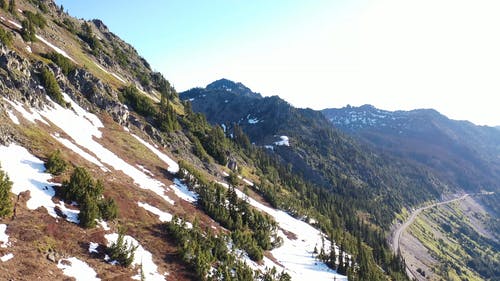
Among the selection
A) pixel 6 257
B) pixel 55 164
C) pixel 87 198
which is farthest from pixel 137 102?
pixel 6 257

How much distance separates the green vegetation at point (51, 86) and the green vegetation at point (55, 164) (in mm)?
26314

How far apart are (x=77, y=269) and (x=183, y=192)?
36.7m

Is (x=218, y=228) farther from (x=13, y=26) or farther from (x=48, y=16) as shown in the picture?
(x=48, y=16)

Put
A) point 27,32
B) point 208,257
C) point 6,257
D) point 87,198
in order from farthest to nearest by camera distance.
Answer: point 27,32
point 208,257
point 87,198
point 6,257

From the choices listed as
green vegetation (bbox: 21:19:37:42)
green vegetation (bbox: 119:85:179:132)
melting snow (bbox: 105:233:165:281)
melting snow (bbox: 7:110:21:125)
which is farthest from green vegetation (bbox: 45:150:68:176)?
green vegetation (bbox: 119:85:179:132)

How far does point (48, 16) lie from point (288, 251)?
104 m

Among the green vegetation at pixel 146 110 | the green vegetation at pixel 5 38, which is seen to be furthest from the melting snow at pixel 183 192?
the green vegetation at pixel 5 38

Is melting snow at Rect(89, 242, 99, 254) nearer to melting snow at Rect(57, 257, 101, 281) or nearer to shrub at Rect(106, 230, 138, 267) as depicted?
shrub at Rect(106, 230, 138, 267)

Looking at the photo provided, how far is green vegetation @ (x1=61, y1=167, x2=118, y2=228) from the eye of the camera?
1412 inches

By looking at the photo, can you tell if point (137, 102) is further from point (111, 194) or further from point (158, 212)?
point (111, 194)

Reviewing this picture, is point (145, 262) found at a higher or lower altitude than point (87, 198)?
lower

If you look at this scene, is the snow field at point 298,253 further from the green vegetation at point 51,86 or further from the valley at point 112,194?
the green vegetation at point 51,86

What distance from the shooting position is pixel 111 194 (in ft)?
149

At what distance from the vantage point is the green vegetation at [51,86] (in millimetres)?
64250
